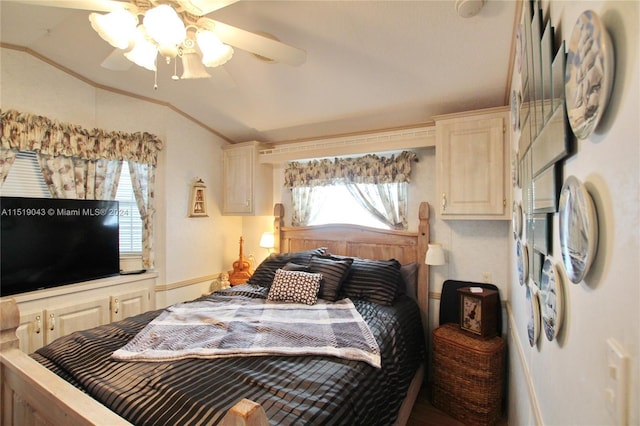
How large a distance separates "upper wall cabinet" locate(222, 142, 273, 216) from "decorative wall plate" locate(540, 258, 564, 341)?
3007 millimetres

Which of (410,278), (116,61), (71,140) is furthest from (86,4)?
(410,278)

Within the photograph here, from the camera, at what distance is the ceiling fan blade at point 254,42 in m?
1.47

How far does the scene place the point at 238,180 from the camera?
3662mm

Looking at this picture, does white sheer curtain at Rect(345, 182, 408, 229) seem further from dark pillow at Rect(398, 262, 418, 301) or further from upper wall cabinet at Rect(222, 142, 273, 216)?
upper wall cabinet at Rect(222, 142, 273, 216)

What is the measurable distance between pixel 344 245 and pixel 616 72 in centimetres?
279

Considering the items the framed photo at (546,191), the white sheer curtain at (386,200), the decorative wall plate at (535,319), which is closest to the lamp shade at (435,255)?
the white sheer curtain at (386,200)

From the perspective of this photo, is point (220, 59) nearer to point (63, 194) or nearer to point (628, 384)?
point (628, 384)

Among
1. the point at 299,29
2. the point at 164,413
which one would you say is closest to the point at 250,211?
the point at 299,29

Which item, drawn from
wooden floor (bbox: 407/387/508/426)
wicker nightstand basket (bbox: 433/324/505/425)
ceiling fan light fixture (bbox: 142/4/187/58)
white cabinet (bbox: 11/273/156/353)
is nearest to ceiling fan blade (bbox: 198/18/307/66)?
ceiling fan light fixture (bbox: 142/4/187/58)

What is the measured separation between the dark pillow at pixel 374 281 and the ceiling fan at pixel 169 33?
70.1 inches

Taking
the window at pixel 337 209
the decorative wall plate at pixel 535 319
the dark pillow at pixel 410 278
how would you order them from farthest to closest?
the window at pixel 337 209 < the dark pillow at pixel 410 278 < the decorative wall plate at pixel 535 319

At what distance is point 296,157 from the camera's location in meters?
3.34

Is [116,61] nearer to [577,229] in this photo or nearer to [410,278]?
[577,229]

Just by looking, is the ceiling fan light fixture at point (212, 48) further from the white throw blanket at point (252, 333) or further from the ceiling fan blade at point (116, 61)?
the white throw blanket at point (252, 333)
